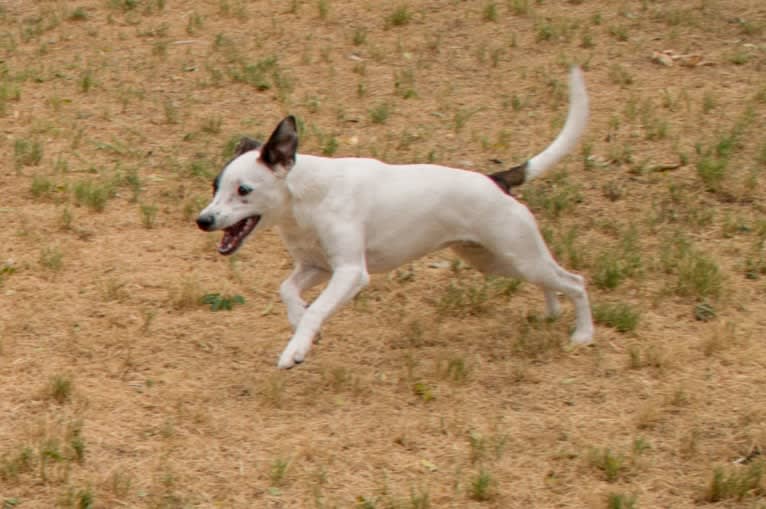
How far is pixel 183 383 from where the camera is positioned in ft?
21.5

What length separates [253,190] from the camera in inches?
252

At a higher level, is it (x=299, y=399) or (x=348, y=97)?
(x=299, y=399)

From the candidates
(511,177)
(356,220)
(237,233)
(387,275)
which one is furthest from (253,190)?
(387,275)

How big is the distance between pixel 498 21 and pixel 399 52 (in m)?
1.28

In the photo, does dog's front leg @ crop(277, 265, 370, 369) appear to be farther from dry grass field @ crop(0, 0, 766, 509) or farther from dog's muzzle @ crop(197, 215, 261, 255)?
dog's muzzle @ crop(197, 215, 261, 255)

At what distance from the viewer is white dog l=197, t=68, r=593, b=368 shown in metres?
6.41

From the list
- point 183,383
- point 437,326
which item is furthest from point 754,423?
point 183,383

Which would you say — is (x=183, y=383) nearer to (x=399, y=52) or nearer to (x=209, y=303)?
(x=209, y=303)

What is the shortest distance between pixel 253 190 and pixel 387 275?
1.77 meters

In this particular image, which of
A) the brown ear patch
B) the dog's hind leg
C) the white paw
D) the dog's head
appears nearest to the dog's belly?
the dog's hind leg

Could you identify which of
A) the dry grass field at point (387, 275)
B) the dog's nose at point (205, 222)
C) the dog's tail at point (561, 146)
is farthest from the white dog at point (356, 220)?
the dry grass field at point (387, 275)

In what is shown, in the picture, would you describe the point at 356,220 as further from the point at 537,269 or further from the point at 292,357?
the point at 537,269

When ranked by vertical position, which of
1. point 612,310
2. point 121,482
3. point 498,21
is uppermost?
point 121,482

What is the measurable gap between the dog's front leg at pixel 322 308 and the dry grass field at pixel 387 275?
30cm
